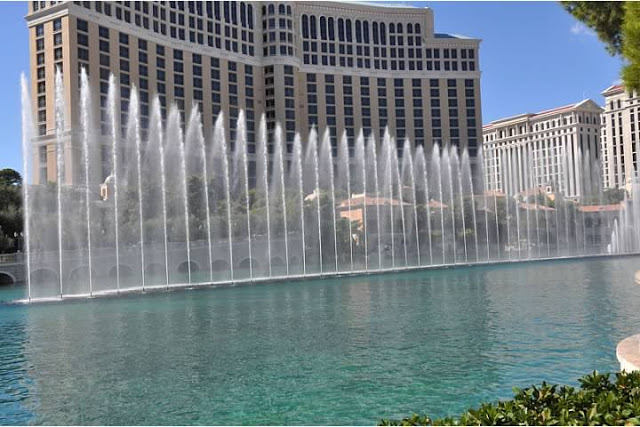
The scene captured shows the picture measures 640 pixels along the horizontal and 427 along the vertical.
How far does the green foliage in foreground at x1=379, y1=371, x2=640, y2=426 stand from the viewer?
5.64 meters

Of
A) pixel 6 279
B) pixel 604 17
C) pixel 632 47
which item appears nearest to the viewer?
pixel 632 47

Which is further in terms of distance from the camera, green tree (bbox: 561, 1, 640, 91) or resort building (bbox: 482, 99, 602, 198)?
resort building (bbox: 482, 99, 602, 198)

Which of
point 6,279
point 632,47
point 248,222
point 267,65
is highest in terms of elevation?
point 267,65

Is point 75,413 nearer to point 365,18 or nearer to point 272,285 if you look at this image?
point 272,285

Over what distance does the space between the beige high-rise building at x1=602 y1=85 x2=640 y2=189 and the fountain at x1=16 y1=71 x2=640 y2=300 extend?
57.0 meters

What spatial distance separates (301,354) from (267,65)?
86.6 metres

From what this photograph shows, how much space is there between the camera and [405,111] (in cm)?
10812

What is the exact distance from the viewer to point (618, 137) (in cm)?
12581

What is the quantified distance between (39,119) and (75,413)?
72.3 metres

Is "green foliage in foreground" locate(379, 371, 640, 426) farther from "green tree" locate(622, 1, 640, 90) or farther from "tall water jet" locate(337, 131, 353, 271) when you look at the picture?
"tall water jet" locate(337, 131, 353, 271)

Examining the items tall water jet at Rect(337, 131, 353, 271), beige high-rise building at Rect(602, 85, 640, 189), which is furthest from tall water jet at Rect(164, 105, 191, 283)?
beige high-rise building at Rect(602, 85, 640, 189)

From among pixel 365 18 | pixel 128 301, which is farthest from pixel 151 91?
pixel 128 301

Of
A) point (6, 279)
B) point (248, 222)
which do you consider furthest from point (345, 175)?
point (6, 279)

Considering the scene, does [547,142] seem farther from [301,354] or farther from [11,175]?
[301,354]
